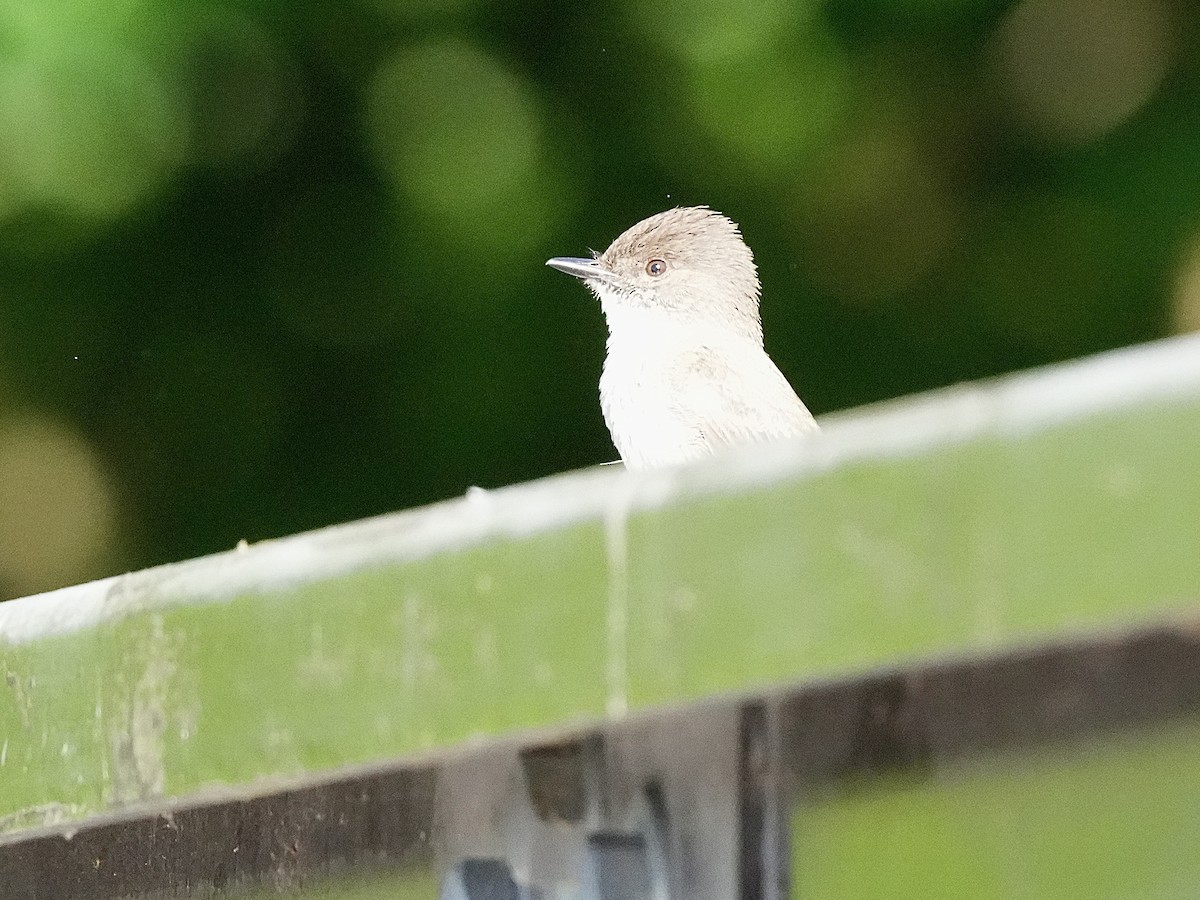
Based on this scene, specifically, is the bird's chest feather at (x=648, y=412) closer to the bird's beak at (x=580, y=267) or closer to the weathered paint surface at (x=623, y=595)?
the bird's beak at (x=580, y=267)

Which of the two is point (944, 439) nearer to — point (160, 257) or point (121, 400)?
point (160, 257)

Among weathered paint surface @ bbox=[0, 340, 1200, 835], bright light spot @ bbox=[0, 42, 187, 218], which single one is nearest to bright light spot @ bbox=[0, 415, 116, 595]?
bright light spot @ bbox=[0, 42, 187, 218]

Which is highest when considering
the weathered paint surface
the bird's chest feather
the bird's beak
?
the bird's beak

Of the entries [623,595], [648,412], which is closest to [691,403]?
[648,412]

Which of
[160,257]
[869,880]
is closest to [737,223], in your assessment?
[160,257]

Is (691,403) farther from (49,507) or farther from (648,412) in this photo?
(49,507)

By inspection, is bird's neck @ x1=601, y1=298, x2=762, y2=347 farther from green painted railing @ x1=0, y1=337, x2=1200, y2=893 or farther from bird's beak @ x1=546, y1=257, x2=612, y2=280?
green painted railing @ x1=0, y1=337, x2=1200, y2=893
